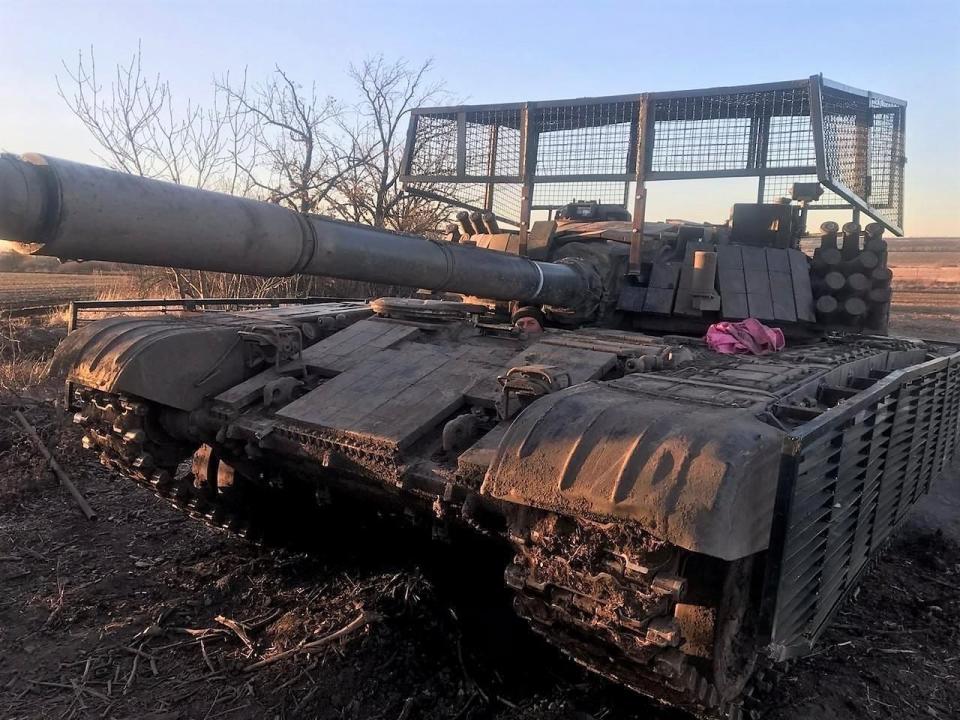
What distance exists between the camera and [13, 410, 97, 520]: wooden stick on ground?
6.57 m

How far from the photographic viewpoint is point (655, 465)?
9.33ft

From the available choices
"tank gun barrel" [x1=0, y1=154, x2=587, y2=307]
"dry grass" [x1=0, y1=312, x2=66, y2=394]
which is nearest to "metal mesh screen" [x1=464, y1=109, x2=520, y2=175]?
"tank gun barrel" [x1=0, y1=154, x2=587, y2=307]

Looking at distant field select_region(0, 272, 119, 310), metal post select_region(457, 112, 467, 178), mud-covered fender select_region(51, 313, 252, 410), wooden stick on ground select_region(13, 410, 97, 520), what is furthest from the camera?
distant field select_region(0, 272, 119, 310)

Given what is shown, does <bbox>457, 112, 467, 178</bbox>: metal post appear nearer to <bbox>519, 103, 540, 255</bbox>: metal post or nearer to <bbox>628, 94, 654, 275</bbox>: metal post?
<bbox>519, 103, 540, 255</bbox>: metal post

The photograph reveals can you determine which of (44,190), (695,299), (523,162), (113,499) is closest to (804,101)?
(695,299)

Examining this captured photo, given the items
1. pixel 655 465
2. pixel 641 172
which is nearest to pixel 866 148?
pixel 641 172

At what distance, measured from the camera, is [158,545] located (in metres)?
6.06

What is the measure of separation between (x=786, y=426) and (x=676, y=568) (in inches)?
31.8

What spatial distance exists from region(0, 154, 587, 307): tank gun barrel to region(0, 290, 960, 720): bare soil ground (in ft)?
5.57

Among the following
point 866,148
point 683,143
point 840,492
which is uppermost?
point 866,148

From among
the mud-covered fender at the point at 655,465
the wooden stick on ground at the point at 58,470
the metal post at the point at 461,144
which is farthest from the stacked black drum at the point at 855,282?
the wooden stick on ground at the point at 58,470

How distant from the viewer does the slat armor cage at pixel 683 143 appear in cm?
579

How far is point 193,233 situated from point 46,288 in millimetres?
19500

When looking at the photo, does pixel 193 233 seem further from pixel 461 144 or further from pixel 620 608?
pixel 461 144
